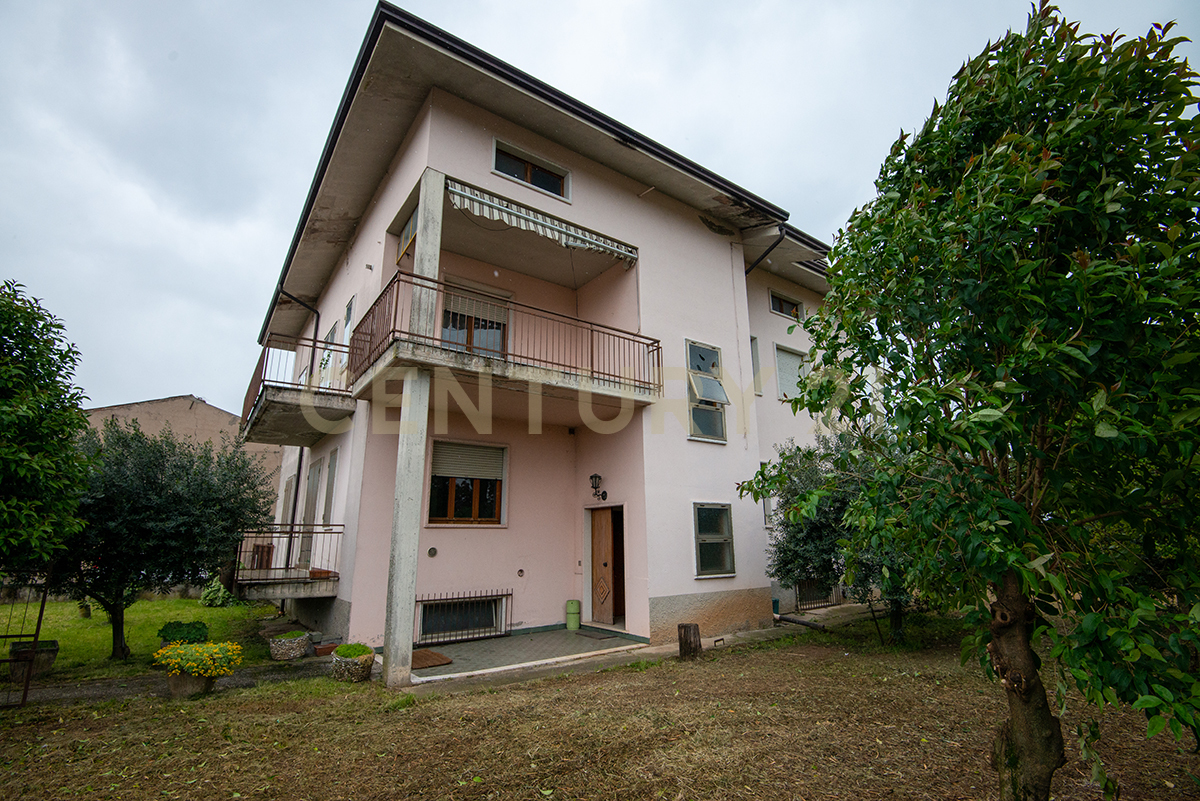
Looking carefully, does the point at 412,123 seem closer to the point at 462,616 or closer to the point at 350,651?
the point at 350,651

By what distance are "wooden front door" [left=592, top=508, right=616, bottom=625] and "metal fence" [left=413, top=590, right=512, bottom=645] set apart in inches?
67.6

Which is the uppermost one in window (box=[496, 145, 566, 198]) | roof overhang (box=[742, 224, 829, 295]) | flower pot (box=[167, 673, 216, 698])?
roof overhang (box=[742, 224, 829, 295])

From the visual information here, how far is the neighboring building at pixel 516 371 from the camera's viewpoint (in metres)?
8.79

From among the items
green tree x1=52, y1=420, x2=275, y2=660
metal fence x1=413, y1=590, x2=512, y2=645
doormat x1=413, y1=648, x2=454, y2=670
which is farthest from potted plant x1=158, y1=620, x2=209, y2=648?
metal fence x1=413, y1=590, x2=512, y2=645

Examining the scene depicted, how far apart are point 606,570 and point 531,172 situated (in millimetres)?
7582

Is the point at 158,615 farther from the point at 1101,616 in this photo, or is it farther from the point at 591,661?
the point at 1101,616

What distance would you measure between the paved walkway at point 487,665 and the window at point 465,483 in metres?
2.22

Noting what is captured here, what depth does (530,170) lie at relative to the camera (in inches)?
392

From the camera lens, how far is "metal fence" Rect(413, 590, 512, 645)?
31.2 feet

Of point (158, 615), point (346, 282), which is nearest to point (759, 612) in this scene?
point (346, 282)

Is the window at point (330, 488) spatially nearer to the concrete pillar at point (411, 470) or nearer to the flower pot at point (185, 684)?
the concrete pillar at point (411, 470)

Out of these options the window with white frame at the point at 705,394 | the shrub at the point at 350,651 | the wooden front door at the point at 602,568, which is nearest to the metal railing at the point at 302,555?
the shrub at the point at 350,651

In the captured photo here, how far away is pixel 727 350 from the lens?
11891 millimetres

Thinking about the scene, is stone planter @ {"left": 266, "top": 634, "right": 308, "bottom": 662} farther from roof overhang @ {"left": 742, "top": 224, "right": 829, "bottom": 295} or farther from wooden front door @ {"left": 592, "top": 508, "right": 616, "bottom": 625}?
roof overhang @ {"left": 742, "top": 224, "right": 829, "bottom": 295}
